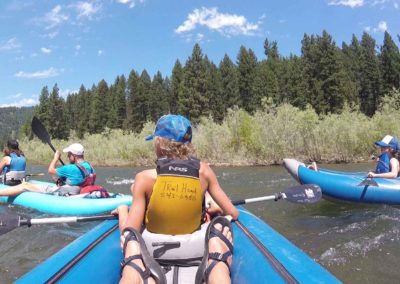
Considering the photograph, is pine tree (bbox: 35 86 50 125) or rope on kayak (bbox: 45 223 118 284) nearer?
rope on kayak (bbox: 45 223 118 284)

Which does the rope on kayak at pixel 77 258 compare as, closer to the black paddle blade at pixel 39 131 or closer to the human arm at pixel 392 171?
the human arm at pixel 392 171

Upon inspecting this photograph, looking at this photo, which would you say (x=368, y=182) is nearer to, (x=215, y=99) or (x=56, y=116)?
(x=215, y=99)

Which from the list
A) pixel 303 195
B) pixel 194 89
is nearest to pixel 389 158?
pixel 303 195

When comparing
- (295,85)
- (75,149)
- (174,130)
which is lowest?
(75,149)

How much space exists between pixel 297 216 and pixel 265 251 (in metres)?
3.84

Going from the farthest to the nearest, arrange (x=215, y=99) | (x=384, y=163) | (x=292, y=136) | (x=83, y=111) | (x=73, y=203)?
1. (x=83, y=111)
2. (x=215, y=99)
3. (x=292, y=136)
4. (x=384, y=163)
5. (x=73, y=203)

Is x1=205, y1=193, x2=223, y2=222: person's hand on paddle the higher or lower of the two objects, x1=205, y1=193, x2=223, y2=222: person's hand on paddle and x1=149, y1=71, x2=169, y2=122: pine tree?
the lower

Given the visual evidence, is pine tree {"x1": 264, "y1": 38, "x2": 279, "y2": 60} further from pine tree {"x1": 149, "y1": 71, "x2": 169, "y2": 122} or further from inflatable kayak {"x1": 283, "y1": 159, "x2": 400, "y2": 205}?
inflatable kayak {"x1": 283, "y1": 159, "x2": 400, "y2": 205}

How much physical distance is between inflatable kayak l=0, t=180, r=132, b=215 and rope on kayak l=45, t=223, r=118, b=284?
8.14 feet

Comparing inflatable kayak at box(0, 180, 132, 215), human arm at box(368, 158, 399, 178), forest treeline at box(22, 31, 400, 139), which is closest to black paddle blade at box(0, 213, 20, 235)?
inflatable kayak at box(0, 180, 132, 215)

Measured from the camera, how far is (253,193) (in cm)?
834

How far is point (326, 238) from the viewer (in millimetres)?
4875

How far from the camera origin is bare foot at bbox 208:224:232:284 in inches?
77.9

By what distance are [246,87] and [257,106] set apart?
4693mm
